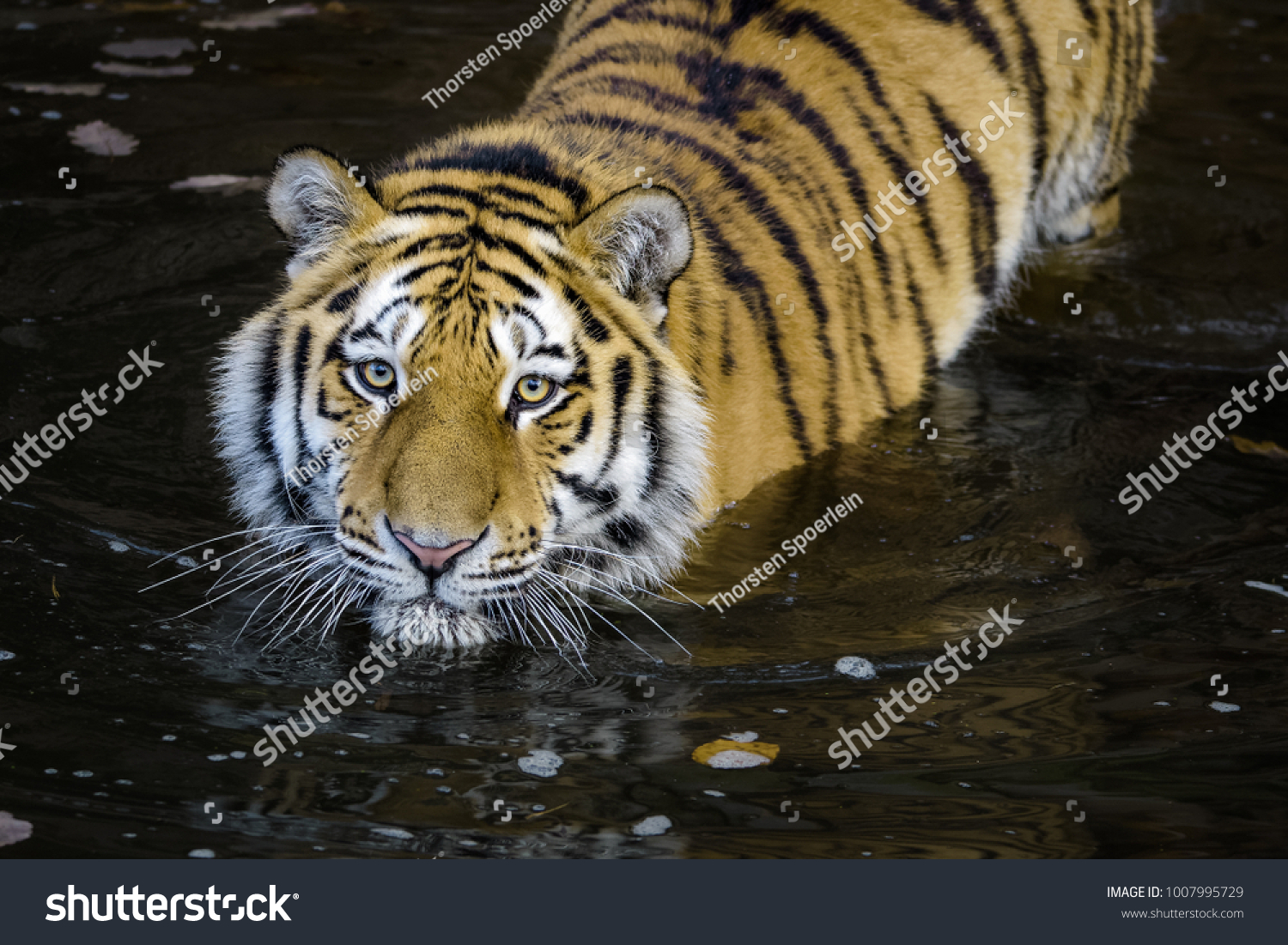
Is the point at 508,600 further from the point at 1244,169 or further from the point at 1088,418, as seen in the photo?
the point at 1244,169

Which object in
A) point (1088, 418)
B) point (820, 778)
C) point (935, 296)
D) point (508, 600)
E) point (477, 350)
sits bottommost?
point (820, 778)

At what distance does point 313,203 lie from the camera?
8.95 ft

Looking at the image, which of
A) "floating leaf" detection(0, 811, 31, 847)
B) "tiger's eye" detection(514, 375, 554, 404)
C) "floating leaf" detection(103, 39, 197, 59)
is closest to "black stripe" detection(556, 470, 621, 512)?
"tiger's eye" detection(514, 375, 554, 404)

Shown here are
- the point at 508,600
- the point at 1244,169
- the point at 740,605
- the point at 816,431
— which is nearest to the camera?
the point at 508,600

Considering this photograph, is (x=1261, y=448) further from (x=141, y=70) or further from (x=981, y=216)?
(x=141, y=70)

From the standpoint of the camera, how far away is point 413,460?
2.45 metres

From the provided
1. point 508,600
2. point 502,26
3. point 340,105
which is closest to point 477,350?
point 508,600

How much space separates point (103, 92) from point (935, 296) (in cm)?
318

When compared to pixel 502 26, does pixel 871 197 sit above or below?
below
